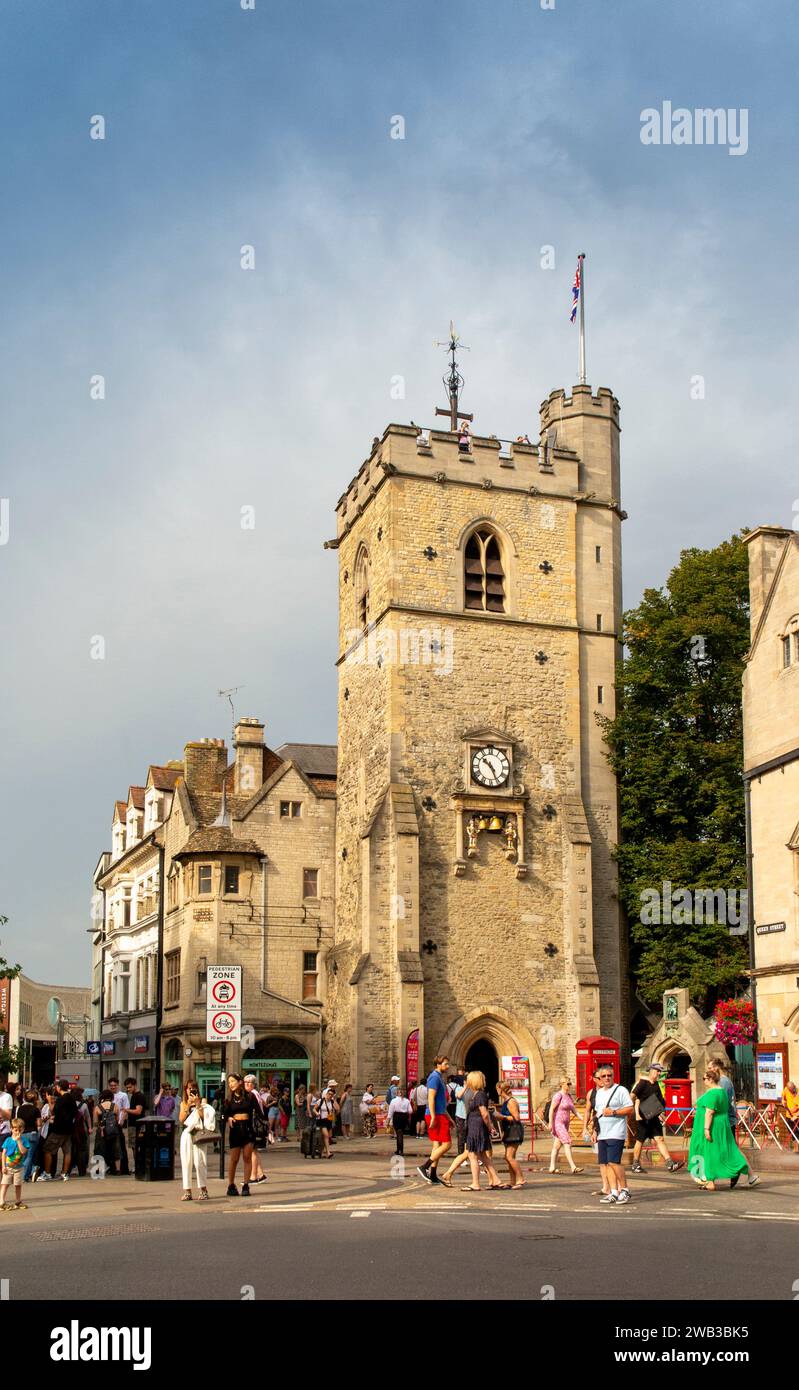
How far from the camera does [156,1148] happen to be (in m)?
22.5

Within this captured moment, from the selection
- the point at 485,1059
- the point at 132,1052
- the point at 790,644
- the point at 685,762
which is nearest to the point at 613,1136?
the point at 790,644

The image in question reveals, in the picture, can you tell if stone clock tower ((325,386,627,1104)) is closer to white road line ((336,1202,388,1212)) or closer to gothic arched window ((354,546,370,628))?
gothic arched window ((354,546,370,628))

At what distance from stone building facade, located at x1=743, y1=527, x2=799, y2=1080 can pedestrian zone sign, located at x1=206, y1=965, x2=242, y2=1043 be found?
12.5 meters

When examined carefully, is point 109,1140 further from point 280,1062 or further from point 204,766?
point 204,766

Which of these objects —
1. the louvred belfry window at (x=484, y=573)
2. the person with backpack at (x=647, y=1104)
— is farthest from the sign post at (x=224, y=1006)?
the louvred belfry window at (x=484, y=573)

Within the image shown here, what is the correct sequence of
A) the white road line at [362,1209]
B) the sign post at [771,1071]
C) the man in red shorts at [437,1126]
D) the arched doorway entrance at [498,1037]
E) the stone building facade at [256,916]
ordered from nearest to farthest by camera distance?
the white road line at [362,1209] → the man in red shorts at [437,1126] → the sign post at [771,1071] → the arched doorway entrance at [498,1037] → the stone building facade at [256,916]

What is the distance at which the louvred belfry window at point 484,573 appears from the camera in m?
41.5

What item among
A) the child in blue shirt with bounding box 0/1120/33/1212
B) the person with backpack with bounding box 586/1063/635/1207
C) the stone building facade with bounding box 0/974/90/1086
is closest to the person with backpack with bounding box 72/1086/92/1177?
the child in blue shirt with bounding box 0/1120/33/1212

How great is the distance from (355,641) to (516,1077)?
13683 millimetres

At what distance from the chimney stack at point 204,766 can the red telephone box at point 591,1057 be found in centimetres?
1733

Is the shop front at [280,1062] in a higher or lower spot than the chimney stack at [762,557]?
lower

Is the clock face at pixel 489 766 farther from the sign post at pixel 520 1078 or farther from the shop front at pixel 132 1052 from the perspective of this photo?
the shop front at pixel 132 1052
